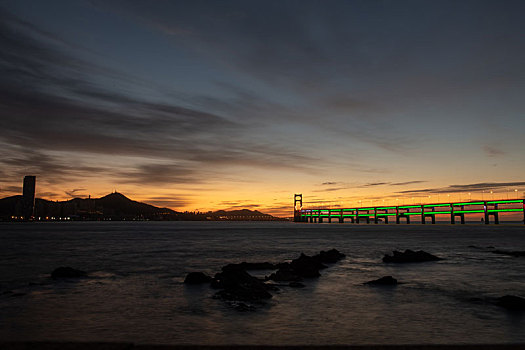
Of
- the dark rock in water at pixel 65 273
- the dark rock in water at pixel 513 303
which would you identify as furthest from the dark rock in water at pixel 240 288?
the dark rock in water at pixel 65 273

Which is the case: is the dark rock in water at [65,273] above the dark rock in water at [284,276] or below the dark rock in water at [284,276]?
below

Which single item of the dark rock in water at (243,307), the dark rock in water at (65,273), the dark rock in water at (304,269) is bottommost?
the dark rock in water at (65,273)

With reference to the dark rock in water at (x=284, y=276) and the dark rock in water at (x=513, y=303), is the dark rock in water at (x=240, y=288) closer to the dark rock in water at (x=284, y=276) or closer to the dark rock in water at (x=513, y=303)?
the dark rock in water at (x=284, y=276)

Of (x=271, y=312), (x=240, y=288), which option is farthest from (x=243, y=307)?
(x=240, y=288)

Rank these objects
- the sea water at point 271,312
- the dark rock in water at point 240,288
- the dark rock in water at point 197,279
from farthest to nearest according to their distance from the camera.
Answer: the dark rock in water at point 197,279 < the dark rock in water at point 240,288 < the sea water at point 271,312

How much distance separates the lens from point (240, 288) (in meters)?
13.4

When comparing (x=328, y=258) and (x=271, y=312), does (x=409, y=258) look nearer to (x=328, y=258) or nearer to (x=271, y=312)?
(x=328, y=258)

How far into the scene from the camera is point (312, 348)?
5.91m

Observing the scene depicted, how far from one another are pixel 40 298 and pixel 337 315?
34.8 feet

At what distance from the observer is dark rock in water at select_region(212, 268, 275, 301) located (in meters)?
12.7

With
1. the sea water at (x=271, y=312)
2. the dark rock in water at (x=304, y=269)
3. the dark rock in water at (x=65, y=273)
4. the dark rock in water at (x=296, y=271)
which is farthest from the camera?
the dark rock in water at (x=304, y=269)

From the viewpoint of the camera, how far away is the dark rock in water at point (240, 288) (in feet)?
41.7

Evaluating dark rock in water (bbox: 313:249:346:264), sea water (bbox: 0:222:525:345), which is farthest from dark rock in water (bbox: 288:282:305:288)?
dark rock in water (bbox: 313:249:346:264)

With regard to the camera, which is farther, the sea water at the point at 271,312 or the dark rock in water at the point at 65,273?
the dark rock in water at the point at 65,273
